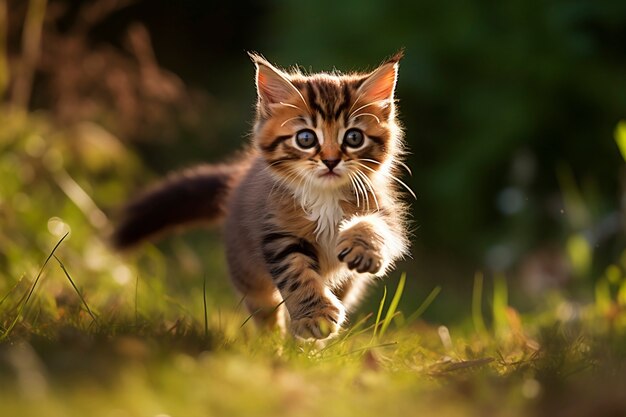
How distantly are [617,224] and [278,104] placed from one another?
8.81 ft

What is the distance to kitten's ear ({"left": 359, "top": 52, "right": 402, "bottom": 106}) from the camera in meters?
3.23

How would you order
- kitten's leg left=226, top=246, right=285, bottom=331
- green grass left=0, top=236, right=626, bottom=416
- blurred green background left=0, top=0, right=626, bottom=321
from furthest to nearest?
blurred green background left=0, top=0, right=626, bottom=321 → kitten's leg left=226, top=246, right=285, bottom=331 → green grass left=0, top=236, right=626, bottom=416

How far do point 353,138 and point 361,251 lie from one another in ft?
1.86

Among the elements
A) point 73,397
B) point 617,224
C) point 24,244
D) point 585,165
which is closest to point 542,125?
point 585,165

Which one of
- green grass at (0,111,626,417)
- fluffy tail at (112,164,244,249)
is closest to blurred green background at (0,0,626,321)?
green grass at (0,111,626,417)

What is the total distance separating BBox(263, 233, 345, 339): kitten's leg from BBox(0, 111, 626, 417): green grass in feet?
0.25

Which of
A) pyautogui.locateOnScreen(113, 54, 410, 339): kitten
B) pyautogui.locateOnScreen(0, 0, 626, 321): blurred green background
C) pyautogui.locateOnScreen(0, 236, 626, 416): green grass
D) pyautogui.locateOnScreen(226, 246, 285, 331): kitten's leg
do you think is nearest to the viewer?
pyautogui.locateOnScreen(0, 236, 626, 416): green grass

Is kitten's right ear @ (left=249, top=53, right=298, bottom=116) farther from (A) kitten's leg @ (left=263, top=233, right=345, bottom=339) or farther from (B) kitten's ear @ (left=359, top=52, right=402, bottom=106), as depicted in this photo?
(A) kitten's leg @ (left=263, top=233, right=345, bottom=339)

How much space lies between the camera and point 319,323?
2.83 metres

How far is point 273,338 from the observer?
9.18 feet

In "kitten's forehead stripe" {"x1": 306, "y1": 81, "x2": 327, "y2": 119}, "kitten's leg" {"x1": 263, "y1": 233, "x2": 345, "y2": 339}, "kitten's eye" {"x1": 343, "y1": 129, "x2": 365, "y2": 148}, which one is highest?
"kitten's forehead stripe" {"x1": 306, "y1": 81, "x2": 327, "y2": 119}

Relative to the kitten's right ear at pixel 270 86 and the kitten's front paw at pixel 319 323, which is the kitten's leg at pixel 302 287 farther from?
the kitten's right ear at pixel 270 86

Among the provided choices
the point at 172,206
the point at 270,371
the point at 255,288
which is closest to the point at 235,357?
the point at 270,371

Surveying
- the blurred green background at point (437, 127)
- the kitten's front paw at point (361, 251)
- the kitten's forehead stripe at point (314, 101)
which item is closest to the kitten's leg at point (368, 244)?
the kitten's front paw at point (361, 251)
